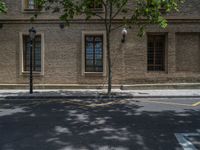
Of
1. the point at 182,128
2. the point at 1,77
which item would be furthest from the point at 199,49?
the point at 1,77

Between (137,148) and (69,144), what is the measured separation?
5.02 feet

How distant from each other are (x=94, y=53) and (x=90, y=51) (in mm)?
296

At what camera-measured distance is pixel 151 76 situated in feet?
55.6

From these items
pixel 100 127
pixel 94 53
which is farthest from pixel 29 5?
pixel 100 127

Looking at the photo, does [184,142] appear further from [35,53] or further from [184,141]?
[35,53]

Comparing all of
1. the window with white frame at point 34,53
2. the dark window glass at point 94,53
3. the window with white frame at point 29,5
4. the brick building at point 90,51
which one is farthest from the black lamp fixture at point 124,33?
the window with white frame at point 29,5

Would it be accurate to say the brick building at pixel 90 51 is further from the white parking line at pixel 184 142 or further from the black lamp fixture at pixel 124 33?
the white parking line at pixel 184 142

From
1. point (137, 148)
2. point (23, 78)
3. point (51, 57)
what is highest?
point (51, 57)

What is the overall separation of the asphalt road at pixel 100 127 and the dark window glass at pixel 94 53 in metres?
6.63

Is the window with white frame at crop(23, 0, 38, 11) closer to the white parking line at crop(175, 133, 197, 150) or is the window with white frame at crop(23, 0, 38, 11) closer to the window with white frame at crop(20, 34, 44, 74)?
the window with white frame at crop(20, 34, 44, 74)

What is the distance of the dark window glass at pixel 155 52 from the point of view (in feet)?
56.9

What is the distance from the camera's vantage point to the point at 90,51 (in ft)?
56.6

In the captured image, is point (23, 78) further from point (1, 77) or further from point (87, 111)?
point (87, 111)

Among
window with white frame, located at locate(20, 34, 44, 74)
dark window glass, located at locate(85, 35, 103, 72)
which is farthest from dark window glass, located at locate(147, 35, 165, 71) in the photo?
window with white frame, located at locate(20, 34, 44, 74)
